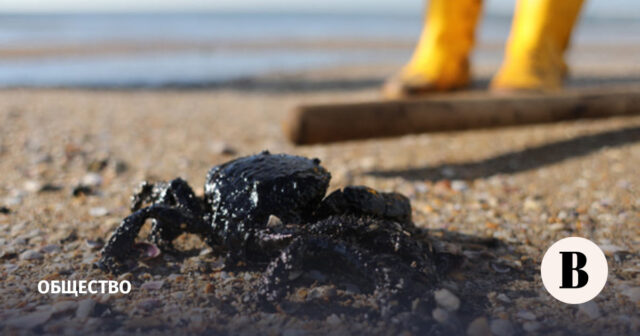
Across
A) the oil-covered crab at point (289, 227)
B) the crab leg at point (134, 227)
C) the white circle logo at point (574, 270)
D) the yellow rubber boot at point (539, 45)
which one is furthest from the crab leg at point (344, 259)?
the yellow rubber boot at point (539, 45)

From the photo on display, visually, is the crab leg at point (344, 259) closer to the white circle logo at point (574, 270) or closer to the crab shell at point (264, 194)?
the crab shell at point (264, 194)

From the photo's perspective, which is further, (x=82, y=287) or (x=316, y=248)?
(x=82, y=287)

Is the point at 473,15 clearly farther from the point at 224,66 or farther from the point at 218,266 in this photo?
the point at 224,66

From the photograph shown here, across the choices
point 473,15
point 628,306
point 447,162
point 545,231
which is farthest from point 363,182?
point 473,15

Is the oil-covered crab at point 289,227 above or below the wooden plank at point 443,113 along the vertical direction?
below

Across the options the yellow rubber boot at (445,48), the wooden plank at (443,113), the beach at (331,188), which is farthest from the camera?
the yellow rubber boot at (445,48)

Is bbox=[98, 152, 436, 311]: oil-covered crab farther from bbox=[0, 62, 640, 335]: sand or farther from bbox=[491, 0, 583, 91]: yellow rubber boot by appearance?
bbox=[491, 0, 583, 91]: yellow rubber boot
